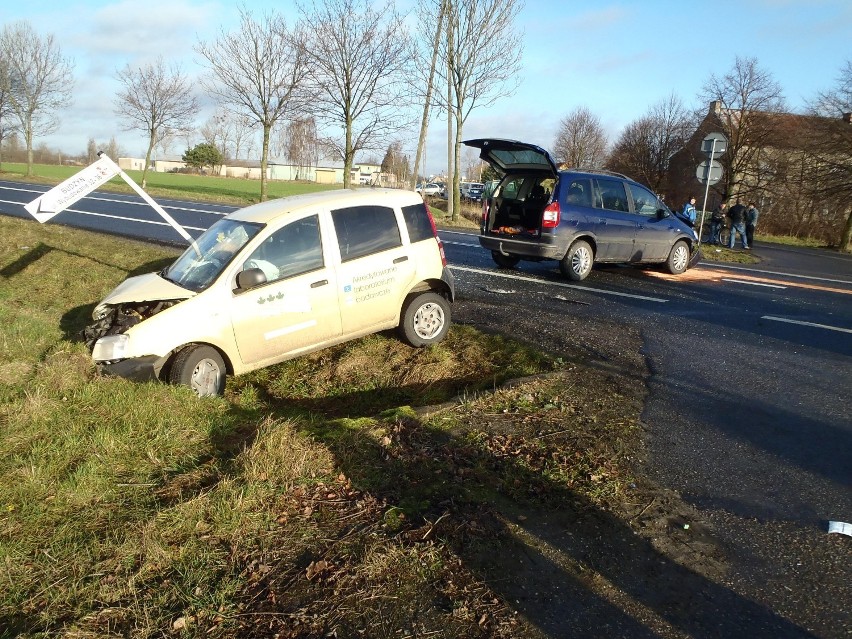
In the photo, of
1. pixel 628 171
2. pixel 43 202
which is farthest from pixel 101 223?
pixel 628 171

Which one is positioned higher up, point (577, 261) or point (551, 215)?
point (551, 215)

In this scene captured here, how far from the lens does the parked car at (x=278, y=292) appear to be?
5.40m

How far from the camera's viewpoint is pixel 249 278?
18.0 ft

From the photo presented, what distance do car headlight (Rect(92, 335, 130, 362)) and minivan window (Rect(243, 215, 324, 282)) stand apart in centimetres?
123

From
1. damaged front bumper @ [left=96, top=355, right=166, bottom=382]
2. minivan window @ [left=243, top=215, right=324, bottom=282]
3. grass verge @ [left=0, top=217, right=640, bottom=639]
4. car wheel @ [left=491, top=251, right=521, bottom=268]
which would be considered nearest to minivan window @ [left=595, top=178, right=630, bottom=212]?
car wheel @ [left=491, top=251, right=521, bottom=268]

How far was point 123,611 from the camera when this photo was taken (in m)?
2.62

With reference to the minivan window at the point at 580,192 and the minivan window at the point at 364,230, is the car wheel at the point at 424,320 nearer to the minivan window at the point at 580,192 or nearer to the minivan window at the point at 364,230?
the minivan window at the point at 364,230

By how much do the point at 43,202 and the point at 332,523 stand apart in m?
6.36

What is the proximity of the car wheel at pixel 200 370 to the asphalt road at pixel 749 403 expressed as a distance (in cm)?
354

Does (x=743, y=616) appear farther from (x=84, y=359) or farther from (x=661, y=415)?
(x=84, y=359)

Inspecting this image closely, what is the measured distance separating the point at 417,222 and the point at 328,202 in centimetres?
110

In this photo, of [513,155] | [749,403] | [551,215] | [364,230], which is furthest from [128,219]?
[749,403]

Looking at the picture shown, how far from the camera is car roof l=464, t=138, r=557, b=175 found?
1068 cm

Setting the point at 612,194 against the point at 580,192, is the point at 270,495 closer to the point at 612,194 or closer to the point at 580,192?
the point at 580,192
